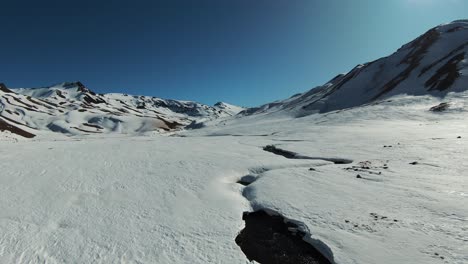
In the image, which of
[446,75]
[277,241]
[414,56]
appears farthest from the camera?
[414,56]

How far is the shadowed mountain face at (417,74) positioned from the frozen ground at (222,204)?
4207 cm

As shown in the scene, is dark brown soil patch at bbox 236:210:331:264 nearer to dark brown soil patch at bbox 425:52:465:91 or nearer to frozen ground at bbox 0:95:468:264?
frozen ground at bbox 0:95:468:264

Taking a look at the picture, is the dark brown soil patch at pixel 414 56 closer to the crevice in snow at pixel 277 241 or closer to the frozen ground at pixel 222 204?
the frozen ground at pixel 222 204

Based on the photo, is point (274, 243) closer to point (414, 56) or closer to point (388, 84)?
point (388, 84)

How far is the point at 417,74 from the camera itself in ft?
225

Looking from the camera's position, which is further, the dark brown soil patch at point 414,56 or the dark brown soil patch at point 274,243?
the dark brown soil patch at point 414,56

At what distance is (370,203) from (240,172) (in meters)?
7.55

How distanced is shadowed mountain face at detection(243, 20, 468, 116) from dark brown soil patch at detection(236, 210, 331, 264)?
51280 millimetres

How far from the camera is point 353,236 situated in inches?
344

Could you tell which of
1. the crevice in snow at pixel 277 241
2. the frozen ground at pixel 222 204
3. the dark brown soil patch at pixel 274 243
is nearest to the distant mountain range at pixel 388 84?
the frozen ground at pixel 222 204

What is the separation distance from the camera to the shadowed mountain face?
5538 cm

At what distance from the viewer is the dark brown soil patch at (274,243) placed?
27.9 feet

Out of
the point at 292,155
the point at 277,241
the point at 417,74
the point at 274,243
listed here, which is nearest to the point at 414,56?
the point at 417,74

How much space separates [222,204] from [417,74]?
72.3 m
